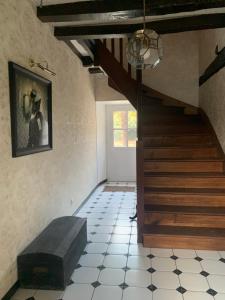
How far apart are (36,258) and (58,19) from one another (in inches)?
95.4

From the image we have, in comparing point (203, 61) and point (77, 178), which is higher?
point (203, 61)

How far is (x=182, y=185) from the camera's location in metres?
3.67

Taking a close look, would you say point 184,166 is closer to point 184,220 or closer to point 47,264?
point 184,220

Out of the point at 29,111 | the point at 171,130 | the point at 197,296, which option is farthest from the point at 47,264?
the point at 171,130

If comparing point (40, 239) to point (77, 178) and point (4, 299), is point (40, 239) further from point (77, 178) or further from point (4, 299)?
point (77, 178)

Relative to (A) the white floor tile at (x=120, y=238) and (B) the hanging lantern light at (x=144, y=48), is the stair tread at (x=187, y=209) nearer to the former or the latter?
(A) the white floor tile at (x=120, y=238)

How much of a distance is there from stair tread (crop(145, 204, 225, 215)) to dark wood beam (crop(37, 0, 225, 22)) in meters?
2.34

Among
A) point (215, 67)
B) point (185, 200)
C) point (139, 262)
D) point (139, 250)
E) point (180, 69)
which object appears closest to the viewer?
point (139, 262)

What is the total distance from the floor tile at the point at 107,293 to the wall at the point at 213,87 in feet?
8.86

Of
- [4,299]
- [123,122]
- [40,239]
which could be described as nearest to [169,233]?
[40,239]

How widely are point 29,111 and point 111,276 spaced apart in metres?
1.86

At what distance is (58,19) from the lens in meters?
2.65

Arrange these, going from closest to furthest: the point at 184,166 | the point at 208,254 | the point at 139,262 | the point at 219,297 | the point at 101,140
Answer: the point at 219,297 < the point at 139,262 < the point at 208,254 < the point at 184,166 < the point at 101,140

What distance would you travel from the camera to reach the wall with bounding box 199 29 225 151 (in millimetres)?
3851
